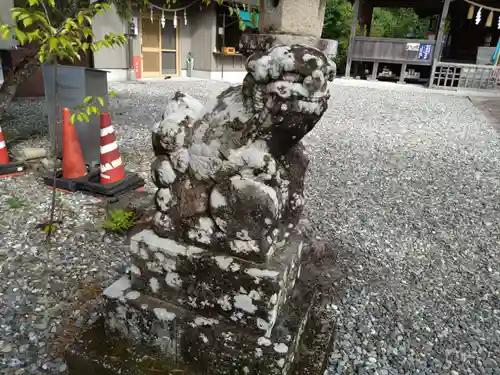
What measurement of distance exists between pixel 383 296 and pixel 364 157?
10.7ft

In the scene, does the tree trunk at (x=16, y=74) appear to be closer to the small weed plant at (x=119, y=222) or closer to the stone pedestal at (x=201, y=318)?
the small weed plant at (x=119, y=222)

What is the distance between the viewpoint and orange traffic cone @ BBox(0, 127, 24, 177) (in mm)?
3877

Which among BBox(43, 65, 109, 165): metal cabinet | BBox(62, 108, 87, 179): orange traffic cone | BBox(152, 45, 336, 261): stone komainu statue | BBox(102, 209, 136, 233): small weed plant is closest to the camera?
BBox(152, 45, 336, 261): stone komainu statue

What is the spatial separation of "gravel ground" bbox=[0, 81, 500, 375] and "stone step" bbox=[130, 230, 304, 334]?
66cm

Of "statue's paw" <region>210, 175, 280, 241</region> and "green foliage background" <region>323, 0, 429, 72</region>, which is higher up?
"green foliage background" <region>323, 0, 429, 72</region>

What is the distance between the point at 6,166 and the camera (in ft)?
12.8

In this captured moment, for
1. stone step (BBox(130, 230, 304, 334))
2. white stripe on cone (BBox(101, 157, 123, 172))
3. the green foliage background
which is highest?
the green foliage background

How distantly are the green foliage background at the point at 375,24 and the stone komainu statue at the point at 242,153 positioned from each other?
1871 centimetres

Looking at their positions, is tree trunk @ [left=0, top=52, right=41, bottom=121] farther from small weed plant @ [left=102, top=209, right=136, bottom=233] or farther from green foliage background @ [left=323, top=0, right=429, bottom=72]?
green foliage background @ [left=323, top=0, right=429, bottom=72]

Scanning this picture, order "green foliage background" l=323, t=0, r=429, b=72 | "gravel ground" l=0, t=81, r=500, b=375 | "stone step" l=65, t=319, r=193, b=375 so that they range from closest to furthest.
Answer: "stone step" l=65, t=319, r=193, b=375 → "gravel ground" l=0, t=81, r=500, b=375 → "green foliage background" l=323, t=0, r=429, b=72

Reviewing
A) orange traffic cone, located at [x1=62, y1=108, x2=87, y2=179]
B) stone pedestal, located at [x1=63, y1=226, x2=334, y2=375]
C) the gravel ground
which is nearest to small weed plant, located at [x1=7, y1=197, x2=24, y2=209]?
the gravel ground

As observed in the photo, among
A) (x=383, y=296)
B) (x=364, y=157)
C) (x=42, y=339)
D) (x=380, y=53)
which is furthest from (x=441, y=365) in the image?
(x=380, y=53)

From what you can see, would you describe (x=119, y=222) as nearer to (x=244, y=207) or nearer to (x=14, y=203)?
(x=14, y=203)

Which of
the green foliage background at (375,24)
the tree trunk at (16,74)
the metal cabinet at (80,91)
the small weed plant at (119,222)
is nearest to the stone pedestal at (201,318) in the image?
the small weed plant at (119,222)
